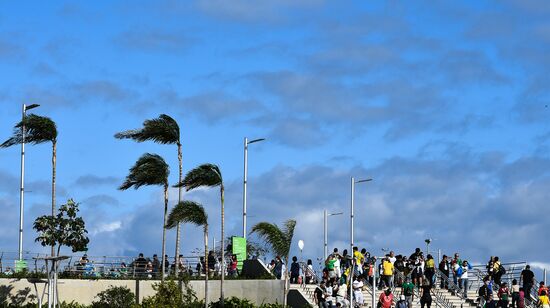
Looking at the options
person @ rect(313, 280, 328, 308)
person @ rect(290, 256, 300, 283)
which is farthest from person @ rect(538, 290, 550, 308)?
person @ rect(290, 256, 300, 283)

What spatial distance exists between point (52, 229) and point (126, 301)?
4281 millimetres

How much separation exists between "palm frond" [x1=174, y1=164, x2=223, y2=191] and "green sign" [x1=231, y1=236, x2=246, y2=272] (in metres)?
8.69

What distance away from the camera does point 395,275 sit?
6400 centimetres

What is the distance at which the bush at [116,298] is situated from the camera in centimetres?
5784

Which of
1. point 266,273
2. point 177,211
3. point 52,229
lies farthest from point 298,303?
point 52,229

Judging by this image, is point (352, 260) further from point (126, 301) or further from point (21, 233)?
point (21, 233)

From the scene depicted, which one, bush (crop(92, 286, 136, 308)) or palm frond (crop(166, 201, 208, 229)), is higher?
palm frond (crop(166, 201, 208, 229))

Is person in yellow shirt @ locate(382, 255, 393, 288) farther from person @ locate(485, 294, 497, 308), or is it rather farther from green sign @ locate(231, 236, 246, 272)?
green sign @ locate(231, 236, 246, 272)

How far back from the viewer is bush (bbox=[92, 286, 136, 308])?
57.8 meters

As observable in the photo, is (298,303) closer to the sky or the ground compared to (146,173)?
closer to the ground

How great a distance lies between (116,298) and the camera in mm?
58062

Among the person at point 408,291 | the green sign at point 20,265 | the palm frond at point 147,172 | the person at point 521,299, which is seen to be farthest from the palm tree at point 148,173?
the person at point 521,299

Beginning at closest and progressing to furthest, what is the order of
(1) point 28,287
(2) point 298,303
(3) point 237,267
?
1. (1) point 28,287
2. (2) point 298,303
3. (3) point 237,267

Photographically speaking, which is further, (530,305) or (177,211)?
(530,305)
